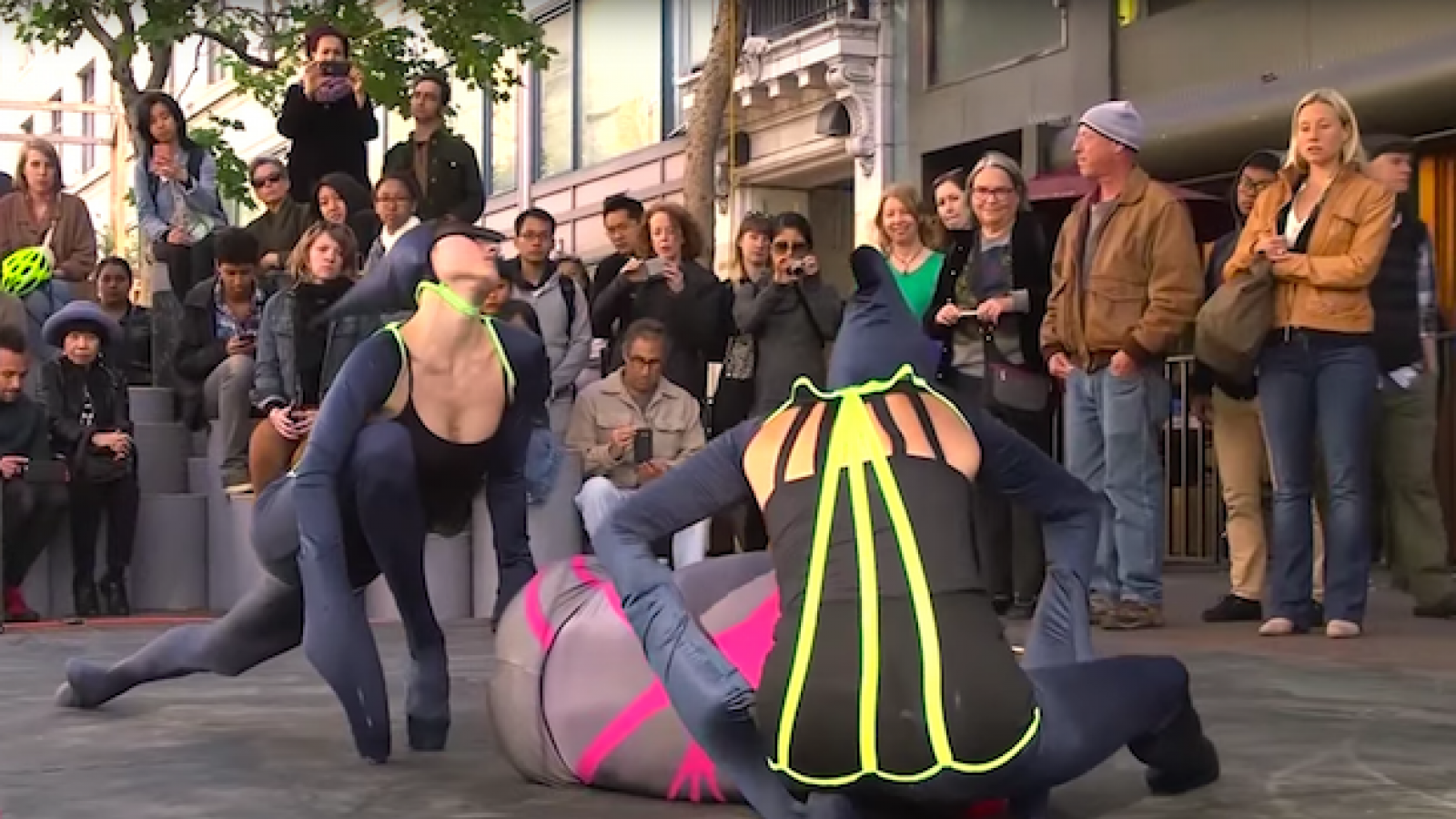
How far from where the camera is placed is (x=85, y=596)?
34.2 feet

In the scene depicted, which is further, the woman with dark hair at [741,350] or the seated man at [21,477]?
the seated man at [21,477]

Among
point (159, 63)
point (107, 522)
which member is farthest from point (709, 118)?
point (107, 522)

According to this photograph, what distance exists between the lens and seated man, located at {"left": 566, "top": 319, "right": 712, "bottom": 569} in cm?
985

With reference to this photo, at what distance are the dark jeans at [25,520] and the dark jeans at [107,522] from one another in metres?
0.14

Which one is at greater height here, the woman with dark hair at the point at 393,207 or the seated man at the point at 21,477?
the woman with dark hair at the point at 393,207

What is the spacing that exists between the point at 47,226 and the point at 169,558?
7.14ft

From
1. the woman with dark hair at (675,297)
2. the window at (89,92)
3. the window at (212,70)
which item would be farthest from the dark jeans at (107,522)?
the window at (89,92)

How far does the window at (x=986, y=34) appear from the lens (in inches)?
686

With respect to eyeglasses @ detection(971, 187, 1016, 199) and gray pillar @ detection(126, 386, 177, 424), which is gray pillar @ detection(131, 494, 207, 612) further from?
eyeglasses @ detection(971, 187, 1016, 199)

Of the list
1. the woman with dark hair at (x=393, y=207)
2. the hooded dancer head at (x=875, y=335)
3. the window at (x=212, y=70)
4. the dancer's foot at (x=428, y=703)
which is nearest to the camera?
the hooded dancer head at (x=875, y=335)

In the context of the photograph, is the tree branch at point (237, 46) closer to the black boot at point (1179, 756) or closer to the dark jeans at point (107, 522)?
the dark jeans at point (107, 522)

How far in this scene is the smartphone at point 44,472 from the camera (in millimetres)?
10227

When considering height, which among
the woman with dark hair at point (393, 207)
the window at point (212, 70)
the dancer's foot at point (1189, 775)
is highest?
the window at point (212, 70)

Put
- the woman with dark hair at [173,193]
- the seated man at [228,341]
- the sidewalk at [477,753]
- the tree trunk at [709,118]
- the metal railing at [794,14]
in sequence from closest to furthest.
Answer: the sidewalk at [477,753]
the seated man at [228,341]
the woman with dark hair at [173,193]
the tree trunk at [709,118]
the metal railing at [794,14]
